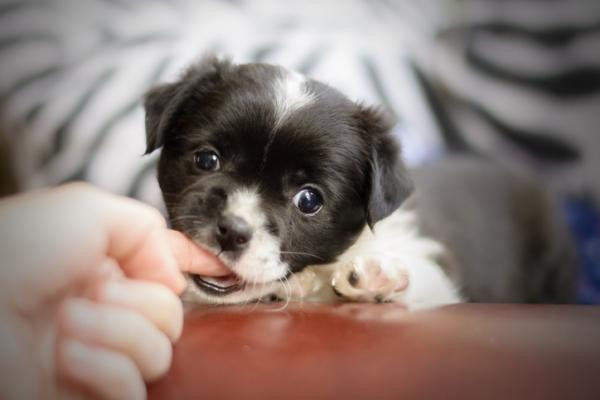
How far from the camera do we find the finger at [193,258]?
1.29m

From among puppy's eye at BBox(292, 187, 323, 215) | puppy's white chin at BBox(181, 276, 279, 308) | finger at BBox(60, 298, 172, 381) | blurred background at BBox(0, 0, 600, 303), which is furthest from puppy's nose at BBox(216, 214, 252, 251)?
blurred background at BBox(0, 0, 600, 303)

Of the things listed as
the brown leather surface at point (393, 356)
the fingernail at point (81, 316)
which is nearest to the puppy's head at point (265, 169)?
the brown leather surface at point (393, 356)

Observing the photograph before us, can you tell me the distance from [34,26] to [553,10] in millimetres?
2503

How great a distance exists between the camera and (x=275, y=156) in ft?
5.23

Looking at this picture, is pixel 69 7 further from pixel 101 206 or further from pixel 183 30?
pixel 101 206

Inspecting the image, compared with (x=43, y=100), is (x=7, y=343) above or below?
below

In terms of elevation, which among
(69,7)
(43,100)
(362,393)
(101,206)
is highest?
(69,7)

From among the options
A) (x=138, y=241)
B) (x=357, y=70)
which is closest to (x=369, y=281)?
(x=138, y=241)

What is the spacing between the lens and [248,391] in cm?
82

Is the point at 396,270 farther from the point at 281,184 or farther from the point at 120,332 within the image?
the point at 120,332

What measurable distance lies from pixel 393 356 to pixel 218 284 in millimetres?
678

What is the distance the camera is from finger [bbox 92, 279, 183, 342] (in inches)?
35.9

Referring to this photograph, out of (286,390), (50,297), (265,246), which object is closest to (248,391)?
(286,390)

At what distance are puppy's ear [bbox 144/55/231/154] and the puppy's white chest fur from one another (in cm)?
56
